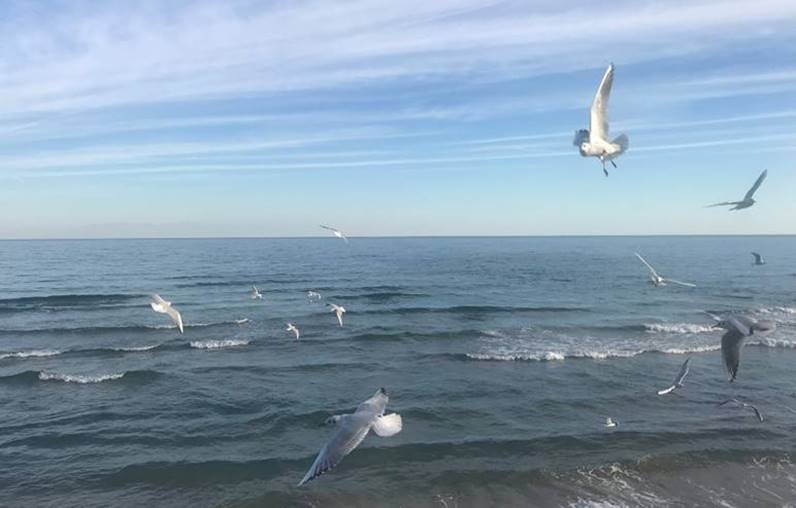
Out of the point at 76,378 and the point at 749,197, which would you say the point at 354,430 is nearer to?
the point at 749,197

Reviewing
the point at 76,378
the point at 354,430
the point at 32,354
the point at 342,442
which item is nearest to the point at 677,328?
the point at 76,378

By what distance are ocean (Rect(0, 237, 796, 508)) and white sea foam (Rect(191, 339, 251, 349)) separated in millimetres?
171

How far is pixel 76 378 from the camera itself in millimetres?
25328

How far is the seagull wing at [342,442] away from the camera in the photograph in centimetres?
643

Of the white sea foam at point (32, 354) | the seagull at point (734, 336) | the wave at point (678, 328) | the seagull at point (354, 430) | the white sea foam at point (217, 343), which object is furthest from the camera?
the wave at point (678, 328)

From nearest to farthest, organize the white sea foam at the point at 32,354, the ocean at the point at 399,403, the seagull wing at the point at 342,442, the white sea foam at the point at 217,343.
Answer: the seagull wing at the point at 342,442, the ocean at the point at 399,403, the white sea foam at the point at 32,354, the white sea foam at the point at 217,343

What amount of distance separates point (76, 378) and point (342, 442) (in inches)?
892

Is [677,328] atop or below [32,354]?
atop

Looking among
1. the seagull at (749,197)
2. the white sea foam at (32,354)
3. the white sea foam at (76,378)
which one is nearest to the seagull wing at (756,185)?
the seagull at (749,197)

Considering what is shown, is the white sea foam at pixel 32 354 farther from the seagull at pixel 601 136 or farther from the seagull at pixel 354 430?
→ the seagull at pixel 601 136

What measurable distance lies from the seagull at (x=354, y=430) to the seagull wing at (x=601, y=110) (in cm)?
499

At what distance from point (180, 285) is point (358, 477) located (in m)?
47.6

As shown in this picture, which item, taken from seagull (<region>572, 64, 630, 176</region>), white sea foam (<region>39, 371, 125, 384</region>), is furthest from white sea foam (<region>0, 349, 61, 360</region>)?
seagull (<region>572, 64, 630, 176</region>)

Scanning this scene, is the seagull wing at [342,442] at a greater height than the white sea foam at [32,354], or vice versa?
the seagull wing at [342,442]
